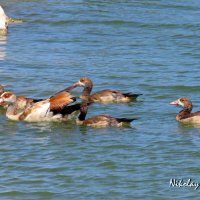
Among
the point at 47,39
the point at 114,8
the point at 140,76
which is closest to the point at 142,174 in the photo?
the point at 140,76

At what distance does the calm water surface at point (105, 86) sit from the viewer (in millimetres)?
13164

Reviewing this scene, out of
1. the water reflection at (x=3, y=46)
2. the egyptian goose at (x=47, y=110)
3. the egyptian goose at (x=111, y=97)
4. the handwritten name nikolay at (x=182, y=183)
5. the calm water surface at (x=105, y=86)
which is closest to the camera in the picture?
the handwritten name nikolay at (x=182, y=183)

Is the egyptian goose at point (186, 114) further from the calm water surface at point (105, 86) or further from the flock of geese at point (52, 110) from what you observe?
the flock of geese at point (52, 110)

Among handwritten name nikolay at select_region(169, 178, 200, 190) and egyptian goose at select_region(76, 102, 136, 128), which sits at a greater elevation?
egyptian goose at select_region(76, 102, 136, 128)

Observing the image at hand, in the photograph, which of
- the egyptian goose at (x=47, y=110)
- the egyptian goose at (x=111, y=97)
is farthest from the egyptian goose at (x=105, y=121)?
the egyptian goose at (x=111, y=97)

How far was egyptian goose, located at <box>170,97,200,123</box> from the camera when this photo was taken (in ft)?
53.5

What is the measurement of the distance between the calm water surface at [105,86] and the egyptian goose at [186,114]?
0.44 ft

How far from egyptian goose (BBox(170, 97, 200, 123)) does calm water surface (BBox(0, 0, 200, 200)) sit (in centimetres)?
13

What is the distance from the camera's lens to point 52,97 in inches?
667

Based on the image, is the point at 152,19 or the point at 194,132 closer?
the point at 194,132

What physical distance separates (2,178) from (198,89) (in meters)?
6.70

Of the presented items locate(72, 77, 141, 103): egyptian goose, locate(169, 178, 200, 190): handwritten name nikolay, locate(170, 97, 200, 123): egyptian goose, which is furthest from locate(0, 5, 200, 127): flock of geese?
locate(169, 178, 200, 190): handwritten name nikolay

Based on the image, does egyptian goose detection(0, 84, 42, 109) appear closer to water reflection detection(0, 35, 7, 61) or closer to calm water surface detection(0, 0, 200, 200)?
calm water surface detection(0, 0, 200, 200)

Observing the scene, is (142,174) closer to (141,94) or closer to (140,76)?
(141,94)
